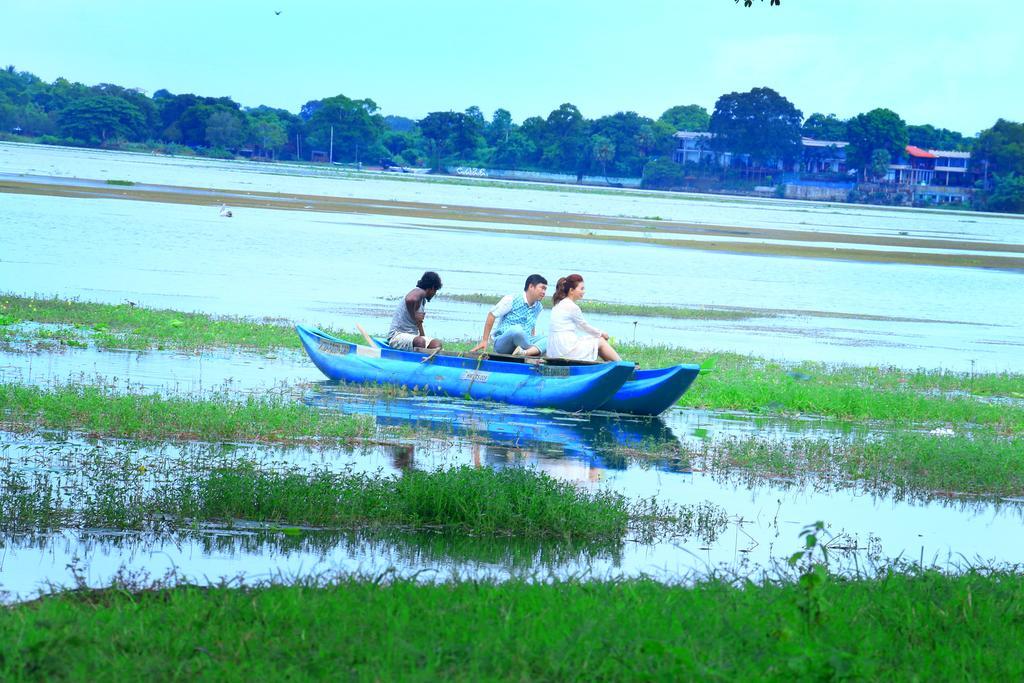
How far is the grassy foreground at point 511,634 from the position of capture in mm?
6219

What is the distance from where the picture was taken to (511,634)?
677 cm

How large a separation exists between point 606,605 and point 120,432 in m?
6.75

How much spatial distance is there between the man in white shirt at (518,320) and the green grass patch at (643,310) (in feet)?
39.7

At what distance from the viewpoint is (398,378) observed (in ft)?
55.7

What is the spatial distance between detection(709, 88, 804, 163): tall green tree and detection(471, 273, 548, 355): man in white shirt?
178788 millimetres

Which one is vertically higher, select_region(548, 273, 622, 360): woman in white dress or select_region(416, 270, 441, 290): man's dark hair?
select_region(416, 270, 441, 290): man's dark hair

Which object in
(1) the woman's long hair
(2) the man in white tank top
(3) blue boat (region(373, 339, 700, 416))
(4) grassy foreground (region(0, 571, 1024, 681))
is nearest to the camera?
(4) grassy foreground (region(0, 571, 1024, 681))

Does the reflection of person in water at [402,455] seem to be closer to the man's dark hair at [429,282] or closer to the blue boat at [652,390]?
the blue boat at [652,390]

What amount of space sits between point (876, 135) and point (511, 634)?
184676 mm

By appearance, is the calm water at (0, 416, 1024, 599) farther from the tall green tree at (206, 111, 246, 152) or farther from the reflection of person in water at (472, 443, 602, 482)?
the tall green tree at (206, 111, 246, 152)

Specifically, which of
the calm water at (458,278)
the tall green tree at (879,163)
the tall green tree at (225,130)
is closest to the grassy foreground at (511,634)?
the calm water at (458,278)

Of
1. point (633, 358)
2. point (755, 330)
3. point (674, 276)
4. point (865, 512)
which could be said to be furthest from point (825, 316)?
point (865, 512)

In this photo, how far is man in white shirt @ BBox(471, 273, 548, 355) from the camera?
17.0 metres

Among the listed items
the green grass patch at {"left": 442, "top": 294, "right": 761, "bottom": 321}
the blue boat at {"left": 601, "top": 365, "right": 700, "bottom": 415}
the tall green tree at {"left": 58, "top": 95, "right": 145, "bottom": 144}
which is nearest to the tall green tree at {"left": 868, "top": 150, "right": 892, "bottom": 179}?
the tall green tree at {"left": 58, "top": 95, "right": 145, "bottom": 144}
